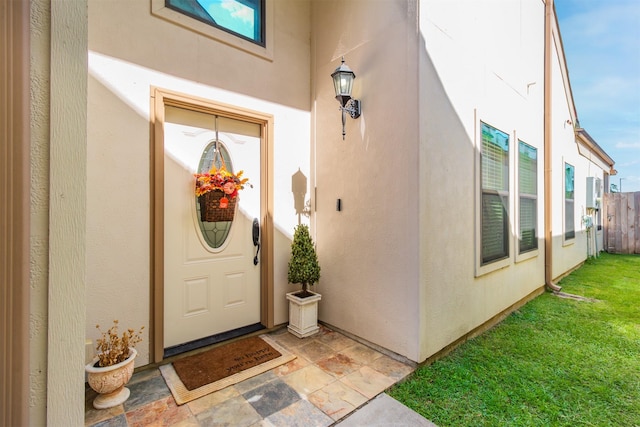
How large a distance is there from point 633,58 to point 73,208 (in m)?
12.6

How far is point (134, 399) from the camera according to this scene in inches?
84.5

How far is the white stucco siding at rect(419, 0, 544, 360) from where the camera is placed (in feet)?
8.80

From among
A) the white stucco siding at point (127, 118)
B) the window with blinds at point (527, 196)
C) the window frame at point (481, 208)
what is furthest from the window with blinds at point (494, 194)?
the white stucco siding at point (127, 118)

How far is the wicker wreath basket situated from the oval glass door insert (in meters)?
0.14

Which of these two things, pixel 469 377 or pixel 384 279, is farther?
pixel 384 279

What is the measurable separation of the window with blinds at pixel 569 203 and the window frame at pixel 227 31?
598 cm

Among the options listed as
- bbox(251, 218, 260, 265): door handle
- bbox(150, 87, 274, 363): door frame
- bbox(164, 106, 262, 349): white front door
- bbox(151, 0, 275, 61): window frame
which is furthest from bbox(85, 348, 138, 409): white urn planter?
bbox(151, 0, 275, 61): window frame

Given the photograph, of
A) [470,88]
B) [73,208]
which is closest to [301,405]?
[73,208]

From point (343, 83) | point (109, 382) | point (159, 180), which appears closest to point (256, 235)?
point (159, 180)

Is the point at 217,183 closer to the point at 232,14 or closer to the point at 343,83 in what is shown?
the point at 343,83

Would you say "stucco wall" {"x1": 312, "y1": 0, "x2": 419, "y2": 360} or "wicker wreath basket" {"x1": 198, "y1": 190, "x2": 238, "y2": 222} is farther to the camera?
"wicker wreath basket" {"x1": 198, "y1": 190, "x2": 238, "y2": 222}

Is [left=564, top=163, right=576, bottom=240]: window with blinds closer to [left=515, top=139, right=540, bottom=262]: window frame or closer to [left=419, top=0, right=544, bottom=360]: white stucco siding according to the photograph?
[left=515, top=139, right=540, bottom=262]: window frame

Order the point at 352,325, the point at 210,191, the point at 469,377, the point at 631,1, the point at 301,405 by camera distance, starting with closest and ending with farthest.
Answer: the point at 301,405
the point at 469,377
the point at 210,191
the point at 352,325
the point at 631,1

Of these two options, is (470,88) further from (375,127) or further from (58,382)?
(58,382)
